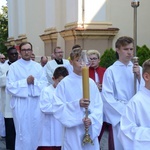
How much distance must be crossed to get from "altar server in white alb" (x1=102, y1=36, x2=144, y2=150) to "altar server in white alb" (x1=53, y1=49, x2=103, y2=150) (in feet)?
1.68

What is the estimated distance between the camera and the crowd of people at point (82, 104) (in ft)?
11.7

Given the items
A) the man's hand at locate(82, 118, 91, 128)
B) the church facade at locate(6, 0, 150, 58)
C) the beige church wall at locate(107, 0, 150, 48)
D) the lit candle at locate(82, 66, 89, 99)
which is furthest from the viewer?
the beige church wall at locate(107, 0, 150, 48)

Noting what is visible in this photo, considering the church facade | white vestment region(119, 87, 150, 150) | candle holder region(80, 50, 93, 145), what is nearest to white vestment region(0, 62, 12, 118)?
the church facade

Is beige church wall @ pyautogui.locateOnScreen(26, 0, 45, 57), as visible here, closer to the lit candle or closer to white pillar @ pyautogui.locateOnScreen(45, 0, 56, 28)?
white pillar @ pyautogui.locateOnScreen(45, 0, 56, 28)

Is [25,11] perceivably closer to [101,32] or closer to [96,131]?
[101,32]

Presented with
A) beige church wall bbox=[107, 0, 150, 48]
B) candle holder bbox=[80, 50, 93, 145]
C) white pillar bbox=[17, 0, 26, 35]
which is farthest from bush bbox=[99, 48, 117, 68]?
white pillar bbox=[17, 0, 26, 35]

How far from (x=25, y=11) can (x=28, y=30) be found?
86 centimetres

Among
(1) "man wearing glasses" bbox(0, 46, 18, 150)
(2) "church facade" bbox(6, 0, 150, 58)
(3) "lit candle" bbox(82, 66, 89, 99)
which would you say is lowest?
(1) "man wearing glasses" bbox(0, 46, 18, 150)

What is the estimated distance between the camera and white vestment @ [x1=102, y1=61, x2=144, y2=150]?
17.0 ft

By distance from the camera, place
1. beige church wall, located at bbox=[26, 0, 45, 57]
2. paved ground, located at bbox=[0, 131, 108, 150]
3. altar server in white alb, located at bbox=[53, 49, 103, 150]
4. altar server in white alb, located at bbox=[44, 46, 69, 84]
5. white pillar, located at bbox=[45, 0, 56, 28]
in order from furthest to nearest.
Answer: beige church wall, located at bbox=[26, 0, 45, 57] < white pillar, located at bbox=[45, 0, 56, 28] < altar server in white alb, located at bbox=[44, 46, 69, 84] < paved ground, located at bbox=[0, 131, 108, 150] < altar server in white alb, located at bbox=[53, 49, 103, 150]

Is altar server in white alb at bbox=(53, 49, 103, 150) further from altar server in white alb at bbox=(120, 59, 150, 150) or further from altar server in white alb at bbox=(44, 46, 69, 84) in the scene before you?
altar server in white alb at bbox=(44, 46, 69, 84)

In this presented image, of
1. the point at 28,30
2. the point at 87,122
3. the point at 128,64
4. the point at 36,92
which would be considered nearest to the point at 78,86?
A: the point at 87,122

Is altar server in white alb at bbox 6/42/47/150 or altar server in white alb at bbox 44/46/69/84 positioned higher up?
altar server in white alb at bbox 44/46/69/84

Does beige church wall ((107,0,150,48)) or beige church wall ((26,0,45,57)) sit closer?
beige church wall ((107,0,150,48))
